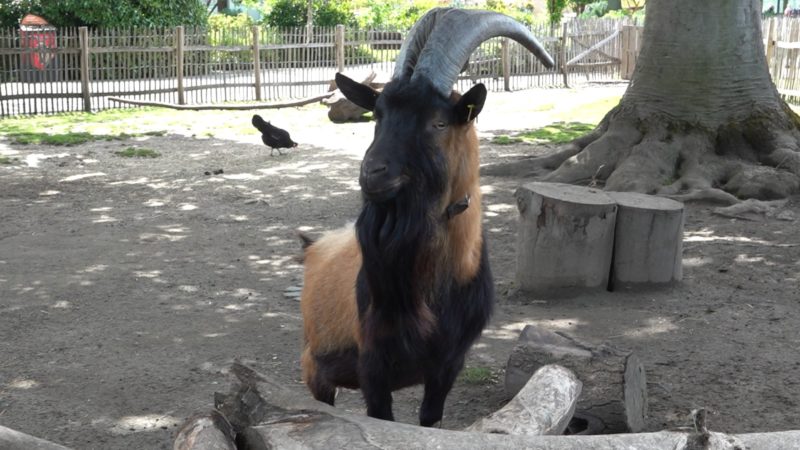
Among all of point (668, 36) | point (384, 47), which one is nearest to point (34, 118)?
point (384, 47)

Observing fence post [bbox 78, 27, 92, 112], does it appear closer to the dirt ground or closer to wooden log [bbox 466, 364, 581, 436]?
the dirt ground

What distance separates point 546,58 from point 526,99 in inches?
677

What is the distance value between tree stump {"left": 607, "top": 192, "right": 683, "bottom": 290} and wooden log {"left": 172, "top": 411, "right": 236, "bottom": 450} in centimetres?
432

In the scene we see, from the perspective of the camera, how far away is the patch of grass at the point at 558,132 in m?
15.6

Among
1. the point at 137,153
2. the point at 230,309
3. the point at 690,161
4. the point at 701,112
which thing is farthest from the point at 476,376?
the point at 137,153

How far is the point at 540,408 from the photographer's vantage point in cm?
421

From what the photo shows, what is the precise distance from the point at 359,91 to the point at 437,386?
1.39 m

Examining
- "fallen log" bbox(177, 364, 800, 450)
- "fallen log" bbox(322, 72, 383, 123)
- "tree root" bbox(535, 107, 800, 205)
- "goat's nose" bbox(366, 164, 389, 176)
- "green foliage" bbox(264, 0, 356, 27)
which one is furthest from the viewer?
"green foliage" bbox(264, 0, 356, 27)

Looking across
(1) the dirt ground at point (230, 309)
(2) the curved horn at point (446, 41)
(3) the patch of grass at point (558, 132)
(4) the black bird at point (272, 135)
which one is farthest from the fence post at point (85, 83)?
(2) the curved horn at point (446, 41)

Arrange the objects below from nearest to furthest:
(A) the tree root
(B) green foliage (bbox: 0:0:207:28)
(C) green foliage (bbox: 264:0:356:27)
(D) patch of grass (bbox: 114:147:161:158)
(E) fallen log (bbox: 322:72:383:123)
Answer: (A) the tree root
(D) patch of grass (bbox: 114:147:161:158)
(E) fallen log (bbox: 322:72:383:123)
(B) green foliage (bbox: 0:0:207:28)
(C) green foliage (bbox: 264:0:356:27)

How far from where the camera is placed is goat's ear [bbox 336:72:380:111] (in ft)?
14.2

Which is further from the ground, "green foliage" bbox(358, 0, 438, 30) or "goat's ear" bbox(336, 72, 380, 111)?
"green foliage" bbox(358, 0, 438, 30)

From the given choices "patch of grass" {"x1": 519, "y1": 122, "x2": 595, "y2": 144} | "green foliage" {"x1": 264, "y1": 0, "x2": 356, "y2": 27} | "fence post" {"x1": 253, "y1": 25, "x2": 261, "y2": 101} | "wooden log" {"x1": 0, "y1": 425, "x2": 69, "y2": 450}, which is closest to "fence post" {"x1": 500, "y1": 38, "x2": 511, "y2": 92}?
"fence post" {"x1": 253, "y1": 25, "x2": 261, "y2": 101}

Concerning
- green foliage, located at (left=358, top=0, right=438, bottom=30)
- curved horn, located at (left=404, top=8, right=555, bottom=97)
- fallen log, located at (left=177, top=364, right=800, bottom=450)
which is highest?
green foliage, located at (left=358, top=0, right=438, bottom=30)
